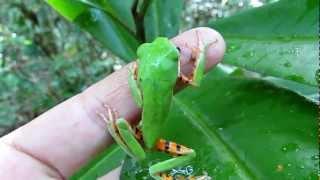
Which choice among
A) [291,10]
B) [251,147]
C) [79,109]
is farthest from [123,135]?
[291,10]

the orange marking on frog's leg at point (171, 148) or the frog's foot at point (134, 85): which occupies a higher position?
the frog's foot at point (134, 85)

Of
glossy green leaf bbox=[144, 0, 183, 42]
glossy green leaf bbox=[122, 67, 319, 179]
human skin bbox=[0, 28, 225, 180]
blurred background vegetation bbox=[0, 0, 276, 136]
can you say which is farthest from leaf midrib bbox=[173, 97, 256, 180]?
blurred background vegetation bbox=[0, 0, 276, 136]

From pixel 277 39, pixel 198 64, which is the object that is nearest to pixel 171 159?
pixel 198 64

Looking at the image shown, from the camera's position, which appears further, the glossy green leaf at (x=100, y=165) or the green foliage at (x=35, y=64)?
the green foliage at (x=35, y=64)

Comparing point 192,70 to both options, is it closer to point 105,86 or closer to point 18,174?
point 105,86

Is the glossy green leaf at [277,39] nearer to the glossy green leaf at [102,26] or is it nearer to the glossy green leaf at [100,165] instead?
the glossy green leaf at [102,26]

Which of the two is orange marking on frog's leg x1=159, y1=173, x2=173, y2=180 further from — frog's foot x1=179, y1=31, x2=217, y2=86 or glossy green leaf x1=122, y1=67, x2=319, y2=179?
frog's foot x1=179, y1=31, x2=217, y2=86

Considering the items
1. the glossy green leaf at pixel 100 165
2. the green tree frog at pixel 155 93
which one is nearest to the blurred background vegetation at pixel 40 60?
the glossy green leaf at pixel 100 165
